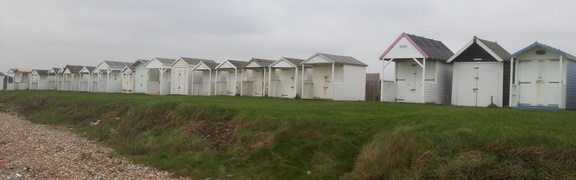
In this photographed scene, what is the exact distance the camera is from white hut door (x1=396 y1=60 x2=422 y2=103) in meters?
28.5

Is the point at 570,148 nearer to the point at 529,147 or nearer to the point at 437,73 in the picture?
the point at 529,147

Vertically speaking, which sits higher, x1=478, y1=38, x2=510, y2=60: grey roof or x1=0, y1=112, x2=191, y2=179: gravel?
x1=478, y1=38, x2=510, y2=60: grey roof

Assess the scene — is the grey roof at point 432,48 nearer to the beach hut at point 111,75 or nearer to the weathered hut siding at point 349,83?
the weathered hut siding at point 349,83

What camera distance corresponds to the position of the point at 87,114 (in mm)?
28047

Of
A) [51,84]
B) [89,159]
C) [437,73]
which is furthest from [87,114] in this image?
[51,84]

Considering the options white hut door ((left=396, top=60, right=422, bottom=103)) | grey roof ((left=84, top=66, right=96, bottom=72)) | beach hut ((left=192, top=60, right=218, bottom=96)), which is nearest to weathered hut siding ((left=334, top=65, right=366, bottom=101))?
white hut door ((left=396, top=60, right=422, bottom=103))

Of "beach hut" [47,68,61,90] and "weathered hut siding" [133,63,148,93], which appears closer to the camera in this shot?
"weathered hut siding" [133,63,148,93]

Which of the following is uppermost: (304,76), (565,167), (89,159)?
(304,76)

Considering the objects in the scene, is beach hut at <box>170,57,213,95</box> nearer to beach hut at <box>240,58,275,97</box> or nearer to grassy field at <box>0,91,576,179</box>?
beach hut at <box>240,58,275,97</box>

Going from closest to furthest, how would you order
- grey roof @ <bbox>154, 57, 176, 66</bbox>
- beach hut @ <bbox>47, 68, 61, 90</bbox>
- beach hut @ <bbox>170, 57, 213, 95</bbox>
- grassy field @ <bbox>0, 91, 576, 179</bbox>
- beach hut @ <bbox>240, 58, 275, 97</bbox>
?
grassy field @ <bbox>0, 91, 576, 179</bbox> → beach hut @ <bbox>240, 58, 275, 97</bbox> → beach hut @ <bbox>170, 57, 213, 95</bbox> → grey roof @ <bbox>154, 57, 176, 66</bbox> → beach hut @ <bbox>47, 68, 61, 90</bbox>

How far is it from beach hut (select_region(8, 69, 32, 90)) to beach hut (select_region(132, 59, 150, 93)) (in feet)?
91.1

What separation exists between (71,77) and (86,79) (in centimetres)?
393

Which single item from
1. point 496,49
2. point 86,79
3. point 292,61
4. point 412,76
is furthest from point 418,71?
point 86,79

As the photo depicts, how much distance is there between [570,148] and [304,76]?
25.6m
